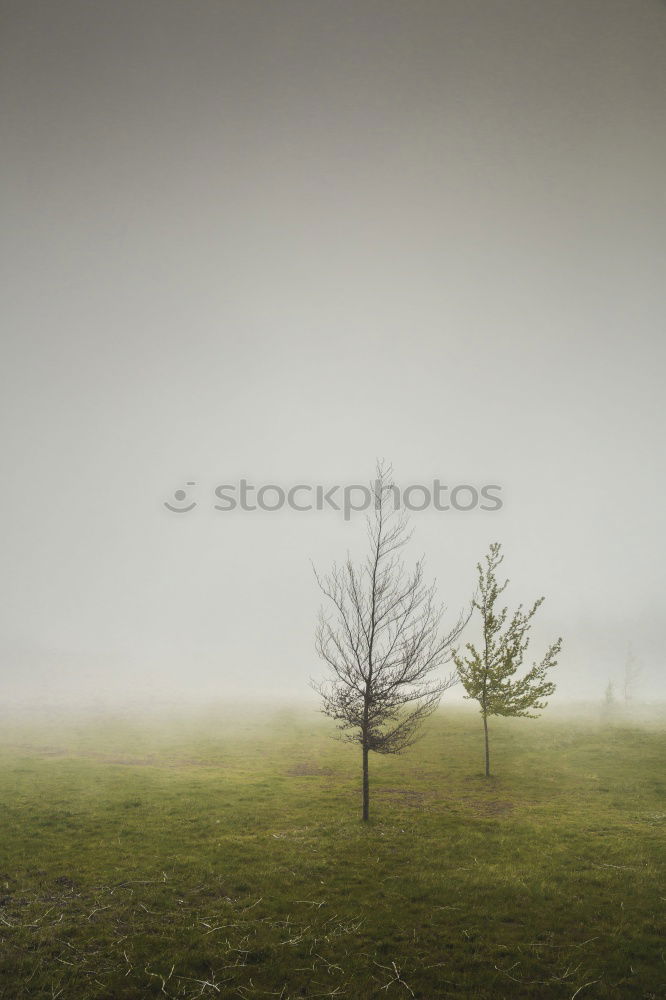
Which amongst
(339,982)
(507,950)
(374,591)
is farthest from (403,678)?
(339,982)

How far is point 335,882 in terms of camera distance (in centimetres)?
1334

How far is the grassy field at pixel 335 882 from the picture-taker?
8945 mm

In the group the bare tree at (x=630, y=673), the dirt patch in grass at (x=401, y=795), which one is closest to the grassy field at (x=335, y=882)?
the dirt patch in grass at (x=401, y=795)

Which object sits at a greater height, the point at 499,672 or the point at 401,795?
the point at 499,672

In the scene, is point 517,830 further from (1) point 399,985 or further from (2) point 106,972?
(2) point 106,972

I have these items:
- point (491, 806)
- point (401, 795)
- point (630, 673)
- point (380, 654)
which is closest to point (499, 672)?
point (491, 806)

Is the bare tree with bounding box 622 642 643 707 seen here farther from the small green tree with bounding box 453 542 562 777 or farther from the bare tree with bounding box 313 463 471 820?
the bare tree with bounding box 313 463 471 820

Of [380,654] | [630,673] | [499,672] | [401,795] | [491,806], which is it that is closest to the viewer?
[380,654]

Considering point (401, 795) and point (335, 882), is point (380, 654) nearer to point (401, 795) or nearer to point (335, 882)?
point (401, 795)

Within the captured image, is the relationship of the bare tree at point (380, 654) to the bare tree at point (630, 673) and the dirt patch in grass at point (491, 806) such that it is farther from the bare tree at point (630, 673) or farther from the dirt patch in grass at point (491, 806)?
the bare tree at point (630, 673)

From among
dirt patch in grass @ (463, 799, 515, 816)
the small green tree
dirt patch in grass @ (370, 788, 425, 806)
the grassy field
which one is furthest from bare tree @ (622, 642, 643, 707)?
dirt patch in grass @ (370, 788, 425, 806)

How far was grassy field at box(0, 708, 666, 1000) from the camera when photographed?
29.3 feet

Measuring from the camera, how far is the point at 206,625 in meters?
167

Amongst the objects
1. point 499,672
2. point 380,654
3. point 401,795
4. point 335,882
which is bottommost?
point 401,795
